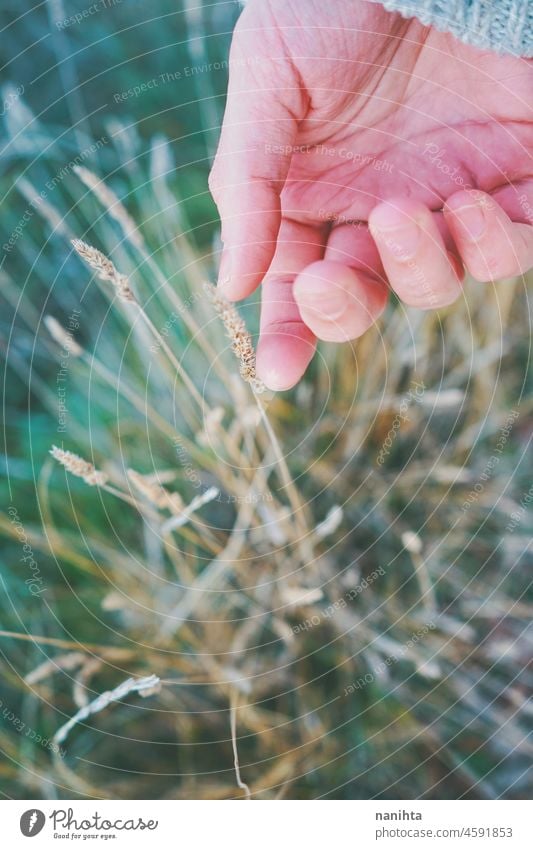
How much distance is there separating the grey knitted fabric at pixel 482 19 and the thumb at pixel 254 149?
0.09 metres

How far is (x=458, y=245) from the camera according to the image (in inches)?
22.3

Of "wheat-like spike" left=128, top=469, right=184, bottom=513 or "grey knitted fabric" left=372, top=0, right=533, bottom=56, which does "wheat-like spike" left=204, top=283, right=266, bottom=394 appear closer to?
"wheat-like spike" left=128, top=469, right=184, bottom=513

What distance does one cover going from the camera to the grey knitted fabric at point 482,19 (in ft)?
1.80

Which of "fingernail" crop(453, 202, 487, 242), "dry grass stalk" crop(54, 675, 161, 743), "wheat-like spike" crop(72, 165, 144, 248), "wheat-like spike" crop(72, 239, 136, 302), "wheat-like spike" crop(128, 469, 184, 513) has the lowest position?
"dry grass stalk" crop(54, 675, 161, 743)

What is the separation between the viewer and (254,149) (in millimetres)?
516

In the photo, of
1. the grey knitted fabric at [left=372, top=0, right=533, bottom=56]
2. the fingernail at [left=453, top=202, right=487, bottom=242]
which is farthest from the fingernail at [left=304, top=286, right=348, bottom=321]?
the grey knitted fabric at [left=372, top=0, right=533, bottom=56]

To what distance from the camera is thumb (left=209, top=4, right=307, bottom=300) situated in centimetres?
50

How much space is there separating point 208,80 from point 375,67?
198 mm

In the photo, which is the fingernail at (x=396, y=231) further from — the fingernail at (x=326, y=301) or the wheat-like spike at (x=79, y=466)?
the wheat-like spike at (x=79, y=466)

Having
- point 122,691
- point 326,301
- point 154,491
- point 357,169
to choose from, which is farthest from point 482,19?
point 122,691

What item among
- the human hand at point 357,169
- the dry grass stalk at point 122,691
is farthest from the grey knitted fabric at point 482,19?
the dry grass stalk at point 122,691

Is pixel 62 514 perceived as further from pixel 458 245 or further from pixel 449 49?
pixel 449 49

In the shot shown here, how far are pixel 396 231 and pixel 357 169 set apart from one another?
0.48ft
